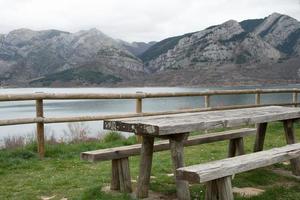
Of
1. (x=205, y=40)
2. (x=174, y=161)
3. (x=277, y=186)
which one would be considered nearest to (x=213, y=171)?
(x=174, y=161)

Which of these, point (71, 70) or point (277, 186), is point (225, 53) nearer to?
point (71, 70)

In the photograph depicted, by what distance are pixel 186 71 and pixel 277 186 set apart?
15516 centimetres

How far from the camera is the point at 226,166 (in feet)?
13.0

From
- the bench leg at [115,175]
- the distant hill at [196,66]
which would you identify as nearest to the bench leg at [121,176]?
the bench leg at [115,175]

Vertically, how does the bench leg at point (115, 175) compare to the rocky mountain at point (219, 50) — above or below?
below

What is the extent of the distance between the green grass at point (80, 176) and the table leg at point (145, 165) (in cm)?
17

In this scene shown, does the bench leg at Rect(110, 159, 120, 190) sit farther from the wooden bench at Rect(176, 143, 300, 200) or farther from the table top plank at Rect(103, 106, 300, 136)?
the wooden bench at Rect(176, 143, 300, 200)

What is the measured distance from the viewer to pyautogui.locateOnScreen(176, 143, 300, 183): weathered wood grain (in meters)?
3.71

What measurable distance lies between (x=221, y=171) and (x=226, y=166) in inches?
4.1

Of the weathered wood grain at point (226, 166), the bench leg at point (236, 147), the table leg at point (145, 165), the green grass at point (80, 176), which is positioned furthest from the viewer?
the bench leg at point (236, 147)

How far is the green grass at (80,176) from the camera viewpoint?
511 centimetres

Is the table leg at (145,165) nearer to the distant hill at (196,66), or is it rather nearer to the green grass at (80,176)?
the green grass at (80,176)

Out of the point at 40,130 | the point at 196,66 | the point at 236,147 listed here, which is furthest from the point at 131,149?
the point at 196,66

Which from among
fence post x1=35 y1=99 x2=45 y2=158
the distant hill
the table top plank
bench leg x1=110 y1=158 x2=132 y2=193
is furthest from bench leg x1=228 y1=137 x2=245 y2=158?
the distant hill
